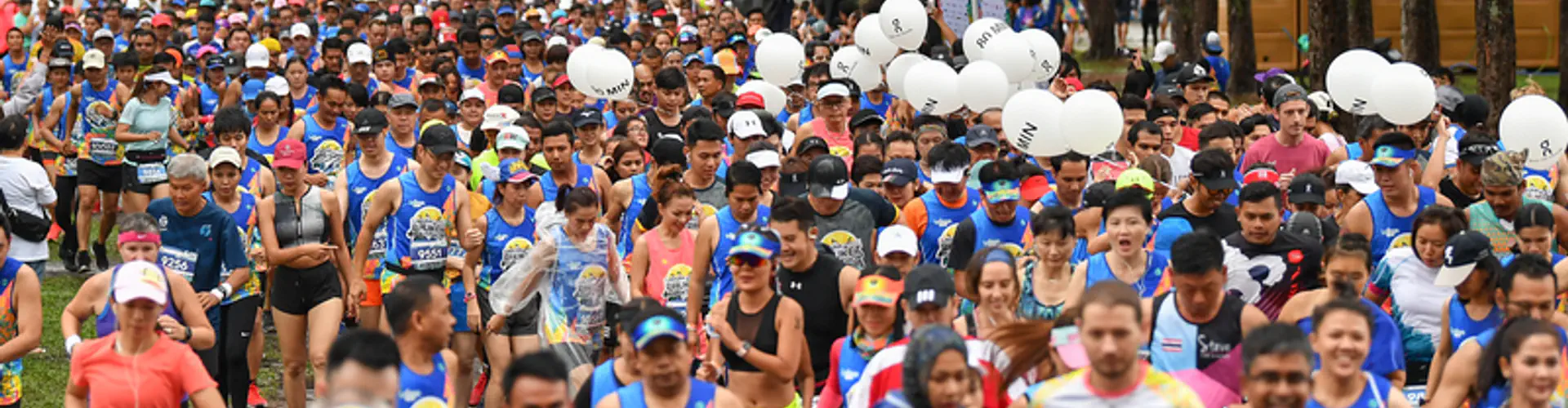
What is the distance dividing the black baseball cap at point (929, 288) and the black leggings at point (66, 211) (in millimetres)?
10207

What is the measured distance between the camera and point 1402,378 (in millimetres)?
7238

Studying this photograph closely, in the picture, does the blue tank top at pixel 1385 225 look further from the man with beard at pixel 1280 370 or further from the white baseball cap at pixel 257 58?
the white baseball cap at pixel 257 58

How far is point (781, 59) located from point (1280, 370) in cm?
1020

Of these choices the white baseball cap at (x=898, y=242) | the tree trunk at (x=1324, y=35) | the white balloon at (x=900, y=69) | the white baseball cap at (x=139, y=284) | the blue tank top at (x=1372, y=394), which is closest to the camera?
the blue tank top at (x=1372, y=394)

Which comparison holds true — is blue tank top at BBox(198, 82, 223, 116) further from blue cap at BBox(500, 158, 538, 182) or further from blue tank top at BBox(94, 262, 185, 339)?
blue tank top at BBox(94, 262, 185, 339)

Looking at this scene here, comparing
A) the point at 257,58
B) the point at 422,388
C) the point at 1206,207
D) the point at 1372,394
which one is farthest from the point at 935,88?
the point at 1372,394

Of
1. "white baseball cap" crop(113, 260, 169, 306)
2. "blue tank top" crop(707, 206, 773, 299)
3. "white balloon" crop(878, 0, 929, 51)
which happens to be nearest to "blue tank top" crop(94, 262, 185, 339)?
"white baseball cap" crop(113, 260, 169, 306)

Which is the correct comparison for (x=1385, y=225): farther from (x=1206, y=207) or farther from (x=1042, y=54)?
(x=1042, y=54)

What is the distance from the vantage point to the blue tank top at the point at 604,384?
6.59 meters

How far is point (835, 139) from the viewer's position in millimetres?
13320

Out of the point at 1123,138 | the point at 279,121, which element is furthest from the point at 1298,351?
the point at 279,121

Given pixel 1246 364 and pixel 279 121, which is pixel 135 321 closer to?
pixel 1246 364

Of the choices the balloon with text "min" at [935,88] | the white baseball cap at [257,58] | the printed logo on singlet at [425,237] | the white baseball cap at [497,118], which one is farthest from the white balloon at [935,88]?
the white baseball cap at [257,58]

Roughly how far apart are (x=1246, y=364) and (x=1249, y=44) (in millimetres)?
19616
